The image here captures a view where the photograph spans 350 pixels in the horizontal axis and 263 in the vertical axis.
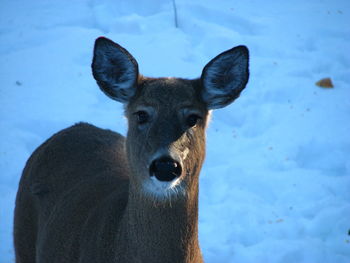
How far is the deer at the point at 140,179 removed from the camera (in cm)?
322

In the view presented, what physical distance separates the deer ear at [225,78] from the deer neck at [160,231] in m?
0.70

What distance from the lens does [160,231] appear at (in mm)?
3314

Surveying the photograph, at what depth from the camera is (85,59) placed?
8.50 m

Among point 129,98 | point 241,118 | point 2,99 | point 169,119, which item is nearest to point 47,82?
point 2,99

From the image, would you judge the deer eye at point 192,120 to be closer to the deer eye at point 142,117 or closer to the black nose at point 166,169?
the deer eye at point 142,117

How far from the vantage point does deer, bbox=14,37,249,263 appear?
322 centimetres

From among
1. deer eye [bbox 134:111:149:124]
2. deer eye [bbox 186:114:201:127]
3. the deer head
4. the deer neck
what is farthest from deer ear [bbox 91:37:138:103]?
the deer neck

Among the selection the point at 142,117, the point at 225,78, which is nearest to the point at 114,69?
the point at 142,117

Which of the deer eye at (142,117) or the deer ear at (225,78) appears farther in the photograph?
the deer ear at (225,78)

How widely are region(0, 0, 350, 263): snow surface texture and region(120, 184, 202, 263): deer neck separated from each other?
147 centimetres

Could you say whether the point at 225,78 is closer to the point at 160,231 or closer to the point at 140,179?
the point at 140,179

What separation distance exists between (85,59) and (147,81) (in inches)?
200

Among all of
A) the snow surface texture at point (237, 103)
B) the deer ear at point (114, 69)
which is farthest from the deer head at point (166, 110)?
the snow surface texture at point (237, 103)

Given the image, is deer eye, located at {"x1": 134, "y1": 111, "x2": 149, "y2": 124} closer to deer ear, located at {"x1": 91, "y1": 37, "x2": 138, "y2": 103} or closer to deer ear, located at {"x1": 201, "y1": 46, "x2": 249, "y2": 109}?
deer ear, located at {"x1": 91, "y1": 37, "x2": 138, "y2": 103}
